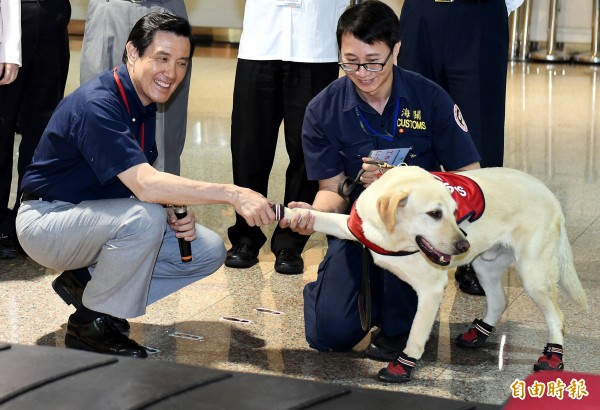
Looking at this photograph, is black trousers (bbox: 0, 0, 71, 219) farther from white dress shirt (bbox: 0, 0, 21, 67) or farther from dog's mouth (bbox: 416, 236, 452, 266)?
dog's mouth (bbox: 416, 236, 452, 266)

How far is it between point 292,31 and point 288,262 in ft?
3.05

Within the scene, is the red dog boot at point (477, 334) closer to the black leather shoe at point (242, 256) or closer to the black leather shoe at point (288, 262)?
the black leather shoe at point (288, 262)

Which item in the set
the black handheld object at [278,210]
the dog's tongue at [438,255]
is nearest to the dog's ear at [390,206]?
the dog's tongue at [438,255]

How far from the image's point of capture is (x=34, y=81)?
4.08m

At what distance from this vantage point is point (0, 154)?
409 cm

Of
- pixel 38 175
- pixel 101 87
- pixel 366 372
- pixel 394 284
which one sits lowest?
pixel 366 372

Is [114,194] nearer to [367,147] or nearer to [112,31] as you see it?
[367,147]

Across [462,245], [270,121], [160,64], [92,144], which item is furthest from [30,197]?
[462,245]

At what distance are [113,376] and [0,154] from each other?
2.86m

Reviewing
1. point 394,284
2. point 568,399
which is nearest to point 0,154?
point 394,284

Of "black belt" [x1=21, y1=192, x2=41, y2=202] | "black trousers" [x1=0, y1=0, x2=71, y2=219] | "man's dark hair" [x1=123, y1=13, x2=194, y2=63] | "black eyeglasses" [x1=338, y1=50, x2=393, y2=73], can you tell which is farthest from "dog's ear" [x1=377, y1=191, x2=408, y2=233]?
"black trousers" [x1=0, y1=0, x2=71, y2=219]

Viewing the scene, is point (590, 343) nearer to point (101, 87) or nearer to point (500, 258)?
point (500, 258)

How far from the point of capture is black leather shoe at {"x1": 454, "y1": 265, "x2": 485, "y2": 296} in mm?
3678

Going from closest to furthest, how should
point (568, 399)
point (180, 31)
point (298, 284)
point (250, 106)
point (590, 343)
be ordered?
point (568, 399), point (180, 31), point (590, 343), point (298, 284), point (250, 106)
